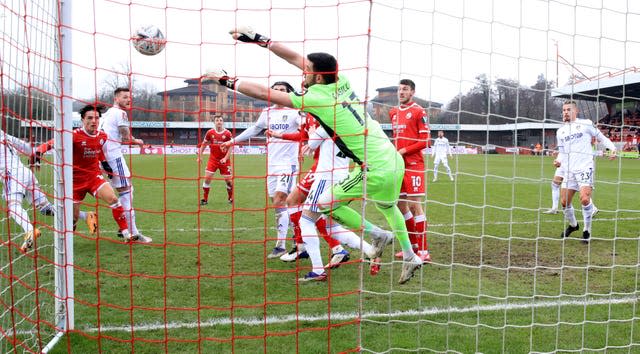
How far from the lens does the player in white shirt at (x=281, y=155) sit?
22.5 ft

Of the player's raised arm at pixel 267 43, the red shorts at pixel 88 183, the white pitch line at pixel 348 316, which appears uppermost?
the player's raised arm at pixel 267 43

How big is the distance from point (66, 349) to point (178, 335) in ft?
2.50

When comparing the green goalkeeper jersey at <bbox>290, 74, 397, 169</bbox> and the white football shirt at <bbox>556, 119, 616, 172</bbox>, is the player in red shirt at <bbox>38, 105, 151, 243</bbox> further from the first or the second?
the white football shirt at <bbox>556, 119, 616, 172</bbox>

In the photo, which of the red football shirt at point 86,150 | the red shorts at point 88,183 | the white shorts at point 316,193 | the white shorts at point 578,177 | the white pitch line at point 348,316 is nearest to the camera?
the white pitch line at point 348,316

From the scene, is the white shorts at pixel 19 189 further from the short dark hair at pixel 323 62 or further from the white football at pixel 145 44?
the short dark hair at pixel 323 62

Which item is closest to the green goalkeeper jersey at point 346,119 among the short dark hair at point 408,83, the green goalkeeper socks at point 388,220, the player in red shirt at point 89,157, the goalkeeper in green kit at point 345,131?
the goalkeeper in green kit at point 345,131

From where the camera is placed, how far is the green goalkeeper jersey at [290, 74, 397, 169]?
410 cm

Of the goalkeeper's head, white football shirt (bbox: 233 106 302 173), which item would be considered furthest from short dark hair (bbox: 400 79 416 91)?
the goalkeeper's head

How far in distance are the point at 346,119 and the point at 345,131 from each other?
0.10m

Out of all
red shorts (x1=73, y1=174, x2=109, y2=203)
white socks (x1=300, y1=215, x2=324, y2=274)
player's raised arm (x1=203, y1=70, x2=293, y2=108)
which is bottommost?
white socks (x1=300, y1=215, x2=324, y2=274)

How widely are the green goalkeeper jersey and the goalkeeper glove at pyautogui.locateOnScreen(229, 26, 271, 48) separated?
0.51 metres

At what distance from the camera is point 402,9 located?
3.68m

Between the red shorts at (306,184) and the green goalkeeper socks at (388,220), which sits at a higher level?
the red shorts at (306,184)

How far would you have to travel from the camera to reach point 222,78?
12.3 feet
